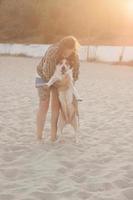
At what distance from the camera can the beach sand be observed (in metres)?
5.23

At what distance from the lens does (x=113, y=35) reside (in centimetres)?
4588

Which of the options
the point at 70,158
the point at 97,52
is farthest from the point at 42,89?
the point at 97,52

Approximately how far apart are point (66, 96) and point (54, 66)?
0.45 meters

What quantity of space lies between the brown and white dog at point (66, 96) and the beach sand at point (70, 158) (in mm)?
354

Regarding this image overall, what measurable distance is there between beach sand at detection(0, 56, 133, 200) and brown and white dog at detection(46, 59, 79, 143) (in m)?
0.35

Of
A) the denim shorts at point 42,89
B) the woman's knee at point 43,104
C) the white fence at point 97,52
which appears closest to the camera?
the denim shorts at point 42,89

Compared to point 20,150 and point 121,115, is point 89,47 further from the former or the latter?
point 20,150

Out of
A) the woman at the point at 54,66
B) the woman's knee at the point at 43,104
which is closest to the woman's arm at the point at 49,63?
the woman at the point at 54,66

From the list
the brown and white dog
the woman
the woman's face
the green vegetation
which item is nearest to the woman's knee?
the woman

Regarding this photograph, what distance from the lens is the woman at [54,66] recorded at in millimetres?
7035

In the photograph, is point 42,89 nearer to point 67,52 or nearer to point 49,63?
point 49,63

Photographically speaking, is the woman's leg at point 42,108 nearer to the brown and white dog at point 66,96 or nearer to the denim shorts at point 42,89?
the denim shorts at point 42,89

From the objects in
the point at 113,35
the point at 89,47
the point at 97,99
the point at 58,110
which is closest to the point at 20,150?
the point at 58,110

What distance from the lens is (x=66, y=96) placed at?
7.23 m
